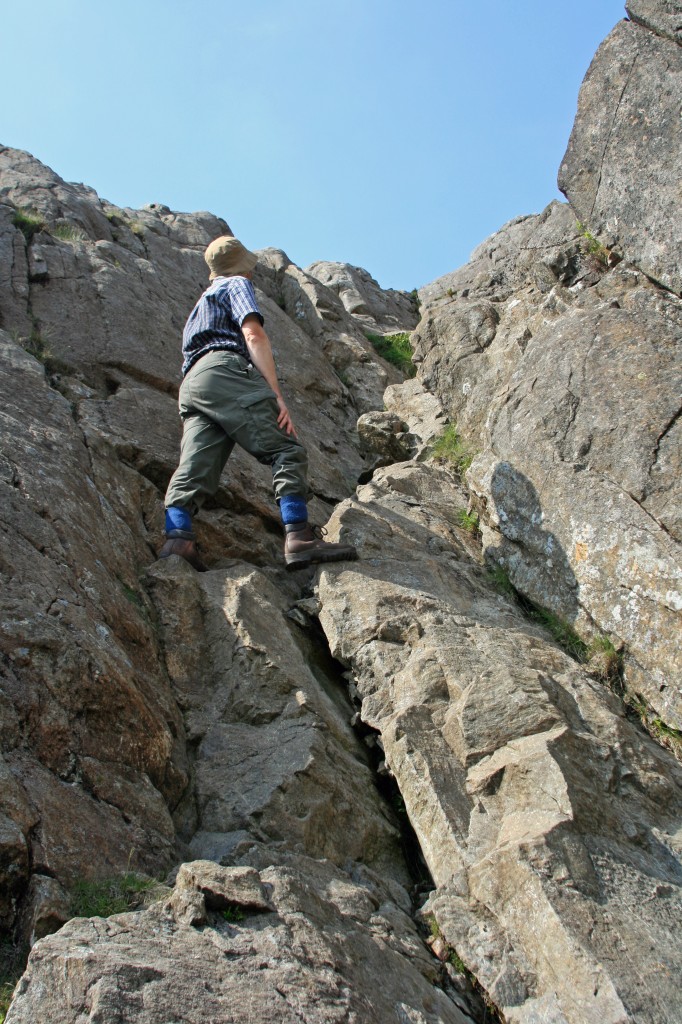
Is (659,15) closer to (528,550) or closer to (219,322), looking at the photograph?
(219,322)

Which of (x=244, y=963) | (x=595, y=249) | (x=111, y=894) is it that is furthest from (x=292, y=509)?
(x=595, y=249)

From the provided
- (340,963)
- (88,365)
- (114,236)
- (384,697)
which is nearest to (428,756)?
(384,697)

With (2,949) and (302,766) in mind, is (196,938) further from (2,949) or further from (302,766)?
(302,766)

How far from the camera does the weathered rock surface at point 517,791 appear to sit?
4.55 m

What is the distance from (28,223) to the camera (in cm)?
1168

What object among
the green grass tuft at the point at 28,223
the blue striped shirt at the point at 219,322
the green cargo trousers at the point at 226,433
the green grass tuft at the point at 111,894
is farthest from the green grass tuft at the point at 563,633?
the green grass tuft at the point at 28,223

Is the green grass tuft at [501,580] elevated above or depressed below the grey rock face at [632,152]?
below

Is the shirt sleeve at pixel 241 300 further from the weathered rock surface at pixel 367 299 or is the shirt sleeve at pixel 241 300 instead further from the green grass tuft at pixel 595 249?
the weathered rock surface at pixel 367 299

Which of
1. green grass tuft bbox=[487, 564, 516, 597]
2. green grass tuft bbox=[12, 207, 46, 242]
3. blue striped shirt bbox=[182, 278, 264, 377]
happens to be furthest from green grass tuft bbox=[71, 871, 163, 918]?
green grass tuft bbox=[12, 207, 46, 242]

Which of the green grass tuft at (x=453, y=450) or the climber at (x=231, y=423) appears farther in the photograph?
the green grass tuft at (x=453, y=450)

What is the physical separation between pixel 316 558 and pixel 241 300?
2.72m

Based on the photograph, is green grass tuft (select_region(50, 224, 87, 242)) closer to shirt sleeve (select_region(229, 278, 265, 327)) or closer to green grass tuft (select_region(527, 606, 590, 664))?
shirt sleeve (select_region(229, 278, 265, 327))

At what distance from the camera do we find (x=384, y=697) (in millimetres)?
6594

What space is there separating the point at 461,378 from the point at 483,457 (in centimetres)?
271
